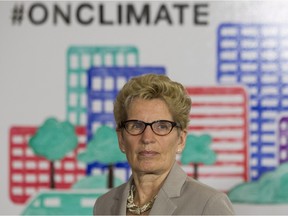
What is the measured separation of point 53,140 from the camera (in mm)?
2531

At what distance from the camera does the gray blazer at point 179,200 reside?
1112mm

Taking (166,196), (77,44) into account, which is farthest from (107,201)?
(77,44)

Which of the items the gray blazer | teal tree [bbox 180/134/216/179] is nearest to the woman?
the gray blazer

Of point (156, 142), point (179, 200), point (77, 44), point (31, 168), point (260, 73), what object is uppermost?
point (77, 44)

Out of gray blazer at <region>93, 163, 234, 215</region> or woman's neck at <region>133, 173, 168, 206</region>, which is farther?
woman's neck at <region>133, 173, 168, 206</region>

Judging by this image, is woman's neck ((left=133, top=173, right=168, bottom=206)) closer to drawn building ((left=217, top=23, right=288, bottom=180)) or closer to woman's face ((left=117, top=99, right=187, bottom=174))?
woman's face ((left=117, top=99, right=187, bottom=174))

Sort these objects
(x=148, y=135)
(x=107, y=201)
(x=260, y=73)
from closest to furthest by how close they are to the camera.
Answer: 1. (x=148, y=135)
2. (x=107, y=201)
3. (x=260, y=73)

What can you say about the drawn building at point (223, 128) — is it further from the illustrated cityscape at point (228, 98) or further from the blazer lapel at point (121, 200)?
the blazer lapel at point (121, 200)

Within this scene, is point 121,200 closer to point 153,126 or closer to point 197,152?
point 153,126

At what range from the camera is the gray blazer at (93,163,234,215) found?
1112 millimetres

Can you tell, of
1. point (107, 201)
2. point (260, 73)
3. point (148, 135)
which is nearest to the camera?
point (148, 135)

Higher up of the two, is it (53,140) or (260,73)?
(260,73)

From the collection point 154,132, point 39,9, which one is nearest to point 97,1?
point 39,9

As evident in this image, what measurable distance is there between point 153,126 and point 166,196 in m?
0.14
